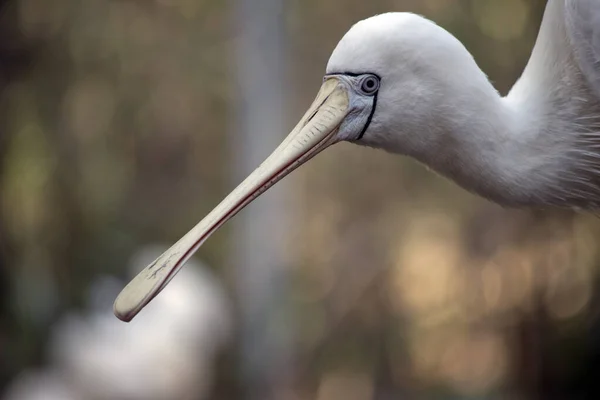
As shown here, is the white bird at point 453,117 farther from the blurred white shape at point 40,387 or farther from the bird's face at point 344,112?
the blurred white shape at point 40,387

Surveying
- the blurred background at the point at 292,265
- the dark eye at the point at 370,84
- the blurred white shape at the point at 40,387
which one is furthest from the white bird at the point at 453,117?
the blurred white shape at the point at 40,387

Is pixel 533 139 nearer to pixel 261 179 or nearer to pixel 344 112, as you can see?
pixel 344 112

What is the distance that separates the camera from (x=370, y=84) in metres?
1.16

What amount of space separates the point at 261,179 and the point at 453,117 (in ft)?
0.87

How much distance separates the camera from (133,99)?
467 cm

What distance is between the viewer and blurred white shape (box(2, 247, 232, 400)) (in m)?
3.93

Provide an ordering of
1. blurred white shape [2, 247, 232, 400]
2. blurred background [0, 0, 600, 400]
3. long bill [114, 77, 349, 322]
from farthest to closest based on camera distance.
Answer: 1. blurred white shape [2, 247, 232, 400]
2. blurred background [0, 0, 600, 400]
3. long bill [114, 77, 349, 322]

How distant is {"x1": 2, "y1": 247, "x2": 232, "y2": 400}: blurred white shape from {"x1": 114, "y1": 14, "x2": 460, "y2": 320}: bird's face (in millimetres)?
2872

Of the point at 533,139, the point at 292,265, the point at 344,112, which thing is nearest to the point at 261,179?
the point at 344,112

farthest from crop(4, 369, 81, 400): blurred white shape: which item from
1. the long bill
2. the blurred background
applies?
the long bill

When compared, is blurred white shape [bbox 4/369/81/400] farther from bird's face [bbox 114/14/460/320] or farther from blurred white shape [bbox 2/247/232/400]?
bird's face [bbox 114/14/460/320]

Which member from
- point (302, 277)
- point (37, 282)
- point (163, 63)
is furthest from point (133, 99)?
point (302, 277)

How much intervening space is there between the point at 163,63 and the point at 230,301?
1.39 metres

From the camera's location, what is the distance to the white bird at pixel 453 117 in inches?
44.7
